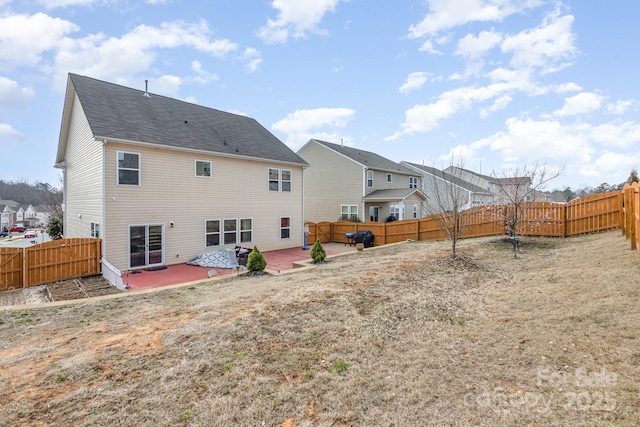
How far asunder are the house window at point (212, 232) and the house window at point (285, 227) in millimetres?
3777

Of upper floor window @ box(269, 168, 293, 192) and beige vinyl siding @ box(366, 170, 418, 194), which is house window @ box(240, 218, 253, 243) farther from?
beige vinyl siding @ box(366, 170, 418, 194)

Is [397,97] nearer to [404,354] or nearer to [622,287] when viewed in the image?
[622,287]

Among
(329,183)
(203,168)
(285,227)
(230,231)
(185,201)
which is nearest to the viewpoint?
(185,201)

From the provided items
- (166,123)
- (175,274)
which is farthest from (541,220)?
(166,123)

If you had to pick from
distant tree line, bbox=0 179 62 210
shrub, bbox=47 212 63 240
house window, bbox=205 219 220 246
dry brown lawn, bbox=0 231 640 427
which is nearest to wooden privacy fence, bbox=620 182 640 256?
dry brown lawn, bbox=0 231 640 427

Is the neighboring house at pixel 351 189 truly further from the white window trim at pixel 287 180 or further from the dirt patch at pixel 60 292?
the dirt patch at pixel 60 292

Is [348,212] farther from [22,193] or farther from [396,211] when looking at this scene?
[22,193]

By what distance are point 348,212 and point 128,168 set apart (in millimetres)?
15383

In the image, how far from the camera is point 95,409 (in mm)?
2820

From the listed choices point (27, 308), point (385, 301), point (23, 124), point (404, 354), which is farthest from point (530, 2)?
point (23, 124)

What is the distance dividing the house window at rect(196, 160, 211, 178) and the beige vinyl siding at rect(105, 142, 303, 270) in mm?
189

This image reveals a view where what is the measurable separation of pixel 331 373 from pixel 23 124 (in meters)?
26.9

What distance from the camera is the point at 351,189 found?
2336cm

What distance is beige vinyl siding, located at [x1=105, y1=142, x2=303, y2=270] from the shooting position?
11211 millimetres
